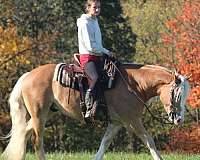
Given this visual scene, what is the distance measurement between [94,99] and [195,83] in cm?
2617

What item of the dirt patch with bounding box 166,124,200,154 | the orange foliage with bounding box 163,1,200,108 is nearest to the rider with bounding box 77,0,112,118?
the orange foliage with bounding box 163,1,200,108

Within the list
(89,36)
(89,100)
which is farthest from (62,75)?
(89,36)

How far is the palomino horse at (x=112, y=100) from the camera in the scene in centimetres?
960

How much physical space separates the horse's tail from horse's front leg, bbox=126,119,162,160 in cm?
207

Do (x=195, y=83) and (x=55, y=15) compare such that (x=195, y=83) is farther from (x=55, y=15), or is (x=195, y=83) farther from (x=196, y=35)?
(x=55, y=15)

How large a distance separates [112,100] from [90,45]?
1054 mm

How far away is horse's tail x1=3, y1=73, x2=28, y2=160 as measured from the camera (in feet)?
33.7

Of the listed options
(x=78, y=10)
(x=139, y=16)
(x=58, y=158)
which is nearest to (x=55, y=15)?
(x=78, y=10)

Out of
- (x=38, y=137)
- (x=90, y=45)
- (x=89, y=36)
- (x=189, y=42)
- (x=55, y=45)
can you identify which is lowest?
(x=189, y=42)

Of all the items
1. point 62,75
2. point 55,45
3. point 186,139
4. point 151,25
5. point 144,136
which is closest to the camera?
point 144,136

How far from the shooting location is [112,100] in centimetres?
988

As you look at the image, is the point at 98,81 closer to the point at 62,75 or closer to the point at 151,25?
the point at 62,75

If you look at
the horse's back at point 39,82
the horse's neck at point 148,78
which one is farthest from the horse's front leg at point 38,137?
the horse's neck at point 148,78

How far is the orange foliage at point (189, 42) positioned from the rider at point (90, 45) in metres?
25.2
